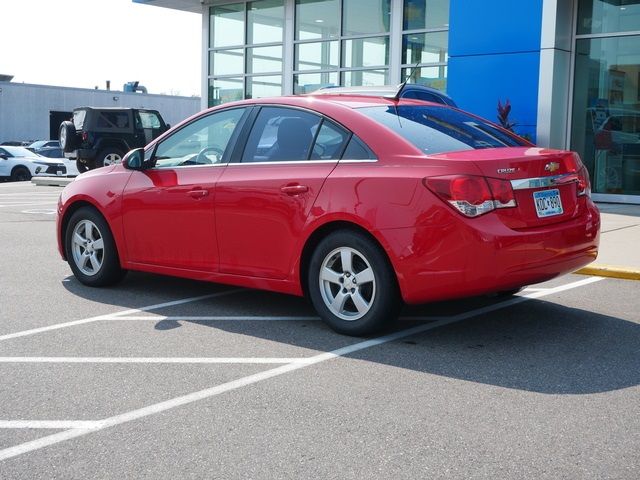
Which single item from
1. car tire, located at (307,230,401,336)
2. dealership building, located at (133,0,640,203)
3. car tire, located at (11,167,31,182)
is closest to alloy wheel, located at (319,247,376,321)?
car tire, located at (307,230,401,336)

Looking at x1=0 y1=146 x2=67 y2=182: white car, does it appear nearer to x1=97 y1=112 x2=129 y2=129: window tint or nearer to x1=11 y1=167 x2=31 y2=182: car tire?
x1=11 y1=167 x2=31 y2=182: car tire

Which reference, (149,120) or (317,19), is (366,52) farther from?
(149,120)

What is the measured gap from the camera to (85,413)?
424 cm

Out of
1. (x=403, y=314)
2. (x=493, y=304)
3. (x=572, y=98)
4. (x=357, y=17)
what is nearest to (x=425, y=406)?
(x=403, y=314)

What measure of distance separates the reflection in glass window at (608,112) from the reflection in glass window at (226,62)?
10.0 meters

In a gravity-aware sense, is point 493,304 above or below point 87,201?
below

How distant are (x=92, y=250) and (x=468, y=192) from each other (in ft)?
11.9

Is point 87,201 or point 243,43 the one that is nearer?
point 87,201

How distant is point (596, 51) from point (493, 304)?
10061 mm

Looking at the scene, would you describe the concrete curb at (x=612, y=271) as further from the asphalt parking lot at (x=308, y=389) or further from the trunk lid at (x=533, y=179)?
the trunk lid at (x=533, y=179)

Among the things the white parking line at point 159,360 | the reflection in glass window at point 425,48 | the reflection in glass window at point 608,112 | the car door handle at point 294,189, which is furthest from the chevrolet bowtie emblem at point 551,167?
the reflection in glass window at point 425,48

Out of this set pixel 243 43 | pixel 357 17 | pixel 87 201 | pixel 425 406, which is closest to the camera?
pixel 425 406

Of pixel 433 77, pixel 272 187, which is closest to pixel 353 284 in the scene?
pixel 272 187

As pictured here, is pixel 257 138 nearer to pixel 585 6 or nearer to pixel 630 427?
pixel 630 427
